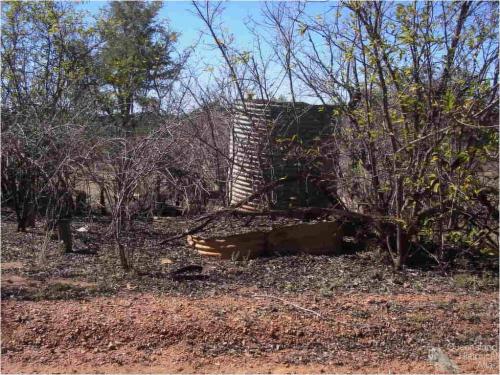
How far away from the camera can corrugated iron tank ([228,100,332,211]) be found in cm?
893

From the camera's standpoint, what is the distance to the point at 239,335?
17.1ft

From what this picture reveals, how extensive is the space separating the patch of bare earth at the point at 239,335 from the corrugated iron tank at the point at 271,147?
3.07m

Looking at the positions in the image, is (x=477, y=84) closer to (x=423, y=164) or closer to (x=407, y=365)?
(x=423, y=164)

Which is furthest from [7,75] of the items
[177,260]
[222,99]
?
[177,260]

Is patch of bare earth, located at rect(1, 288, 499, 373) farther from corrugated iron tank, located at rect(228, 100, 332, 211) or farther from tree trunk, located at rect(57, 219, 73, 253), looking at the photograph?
corrugated iron tank, located at rect(228, 100, 332, 211)

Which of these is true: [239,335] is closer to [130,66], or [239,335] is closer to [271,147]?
[271,147]

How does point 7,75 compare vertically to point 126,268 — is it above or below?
above

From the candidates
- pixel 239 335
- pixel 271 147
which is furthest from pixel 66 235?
pixel 239 335

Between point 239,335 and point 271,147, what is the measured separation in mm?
4089

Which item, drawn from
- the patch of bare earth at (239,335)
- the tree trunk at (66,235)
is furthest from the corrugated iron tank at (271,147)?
the patch of bare earth at (239,335)

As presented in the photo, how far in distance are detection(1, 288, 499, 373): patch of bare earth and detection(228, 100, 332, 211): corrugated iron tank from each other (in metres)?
3.07

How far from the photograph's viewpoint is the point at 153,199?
8906mm

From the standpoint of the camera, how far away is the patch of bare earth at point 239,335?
4824mm

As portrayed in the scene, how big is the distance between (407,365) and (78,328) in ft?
8.09
